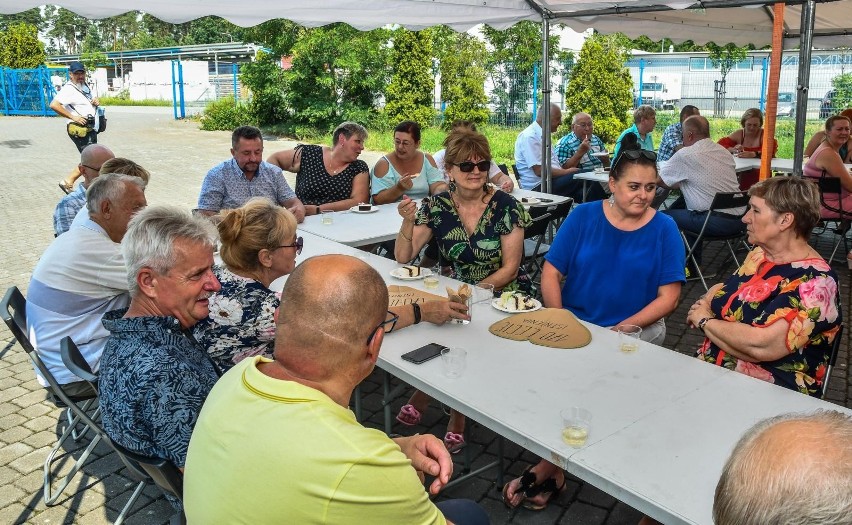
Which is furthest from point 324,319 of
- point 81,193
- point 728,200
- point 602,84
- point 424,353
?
point 602,84

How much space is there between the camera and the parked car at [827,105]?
16.4m

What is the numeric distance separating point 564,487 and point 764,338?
1.13 metres

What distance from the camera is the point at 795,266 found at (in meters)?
2.70

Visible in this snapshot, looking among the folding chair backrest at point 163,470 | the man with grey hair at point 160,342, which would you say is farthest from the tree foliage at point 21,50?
the folding chair backrest at point 163,470

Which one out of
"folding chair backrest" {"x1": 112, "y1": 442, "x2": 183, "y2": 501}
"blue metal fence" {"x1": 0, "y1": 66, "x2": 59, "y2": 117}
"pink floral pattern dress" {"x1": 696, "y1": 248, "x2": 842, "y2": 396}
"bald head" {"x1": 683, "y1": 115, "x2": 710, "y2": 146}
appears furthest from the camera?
"blue metal fence" {"x1": 0, "y1": 66, "x2": 59, "y2": 117}

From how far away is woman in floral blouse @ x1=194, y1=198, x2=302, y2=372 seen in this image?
2.69 metres

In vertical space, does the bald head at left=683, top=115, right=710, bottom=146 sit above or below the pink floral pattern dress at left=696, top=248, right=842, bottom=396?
above

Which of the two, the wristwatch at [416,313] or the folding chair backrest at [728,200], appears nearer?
the wristwatch at [416,313]

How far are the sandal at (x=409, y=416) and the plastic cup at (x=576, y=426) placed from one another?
72.5 inches

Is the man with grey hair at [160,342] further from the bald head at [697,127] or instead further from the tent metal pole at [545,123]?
the bald head at [697,127]

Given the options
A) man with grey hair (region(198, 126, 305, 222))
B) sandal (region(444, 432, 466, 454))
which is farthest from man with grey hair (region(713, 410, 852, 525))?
man with grey hair (region(198, 126, 305, 222))

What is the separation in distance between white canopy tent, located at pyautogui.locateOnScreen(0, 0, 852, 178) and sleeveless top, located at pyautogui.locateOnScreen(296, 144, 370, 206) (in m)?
1.18

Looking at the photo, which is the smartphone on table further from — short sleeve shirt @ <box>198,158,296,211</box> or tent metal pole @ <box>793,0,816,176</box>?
tent metal pole @ <box>793,0,816,176</box>

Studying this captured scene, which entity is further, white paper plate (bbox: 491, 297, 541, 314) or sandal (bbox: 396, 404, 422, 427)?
sandal (bbox: 396, 404, 422, 427)
